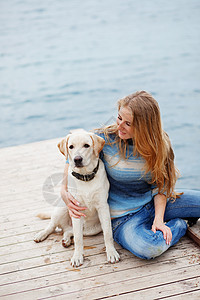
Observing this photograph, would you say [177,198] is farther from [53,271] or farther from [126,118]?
[53,271]

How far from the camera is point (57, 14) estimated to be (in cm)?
2173

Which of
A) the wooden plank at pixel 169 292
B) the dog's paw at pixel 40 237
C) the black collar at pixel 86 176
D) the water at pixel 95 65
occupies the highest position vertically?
the black collar at pixel 86 176

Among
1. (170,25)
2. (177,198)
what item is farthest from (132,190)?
(170,25)

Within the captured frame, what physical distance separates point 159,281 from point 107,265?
0.36m

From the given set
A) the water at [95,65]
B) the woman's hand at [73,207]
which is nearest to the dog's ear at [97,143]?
the woman's hand at [73,207]

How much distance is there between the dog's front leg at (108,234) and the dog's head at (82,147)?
36 cm

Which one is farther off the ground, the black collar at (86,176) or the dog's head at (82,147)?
the dog's head at (82,147)

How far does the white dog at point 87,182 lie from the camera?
7.74ft

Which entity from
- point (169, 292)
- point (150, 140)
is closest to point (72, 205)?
point (150, 140)

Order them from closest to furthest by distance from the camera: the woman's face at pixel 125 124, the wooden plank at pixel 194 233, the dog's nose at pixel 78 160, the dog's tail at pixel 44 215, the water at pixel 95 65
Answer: the dog's nose at pixel 78 160, the woman's face at pixel 125 124, the wooden plank at pixel 194 233, the dog's tail at pixel 44 215, the water at pixel 95 65

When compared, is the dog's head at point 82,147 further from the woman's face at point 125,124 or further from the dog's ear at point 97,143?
the woman's face at point 125,124

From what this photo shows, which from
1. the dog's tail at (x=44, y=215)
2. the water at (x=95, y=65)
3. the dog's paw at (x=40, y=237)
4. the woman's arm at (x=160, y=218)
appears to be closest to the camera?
the woman's arm at (x=160, y=218)

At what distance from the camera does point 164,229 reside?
8.38 ft

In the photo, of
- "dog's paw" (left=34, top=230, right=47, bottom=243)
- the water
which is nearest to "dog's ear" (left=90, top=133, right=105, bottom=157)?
"dog's paw" (left=34, top=230, right=47, bottom=243)
